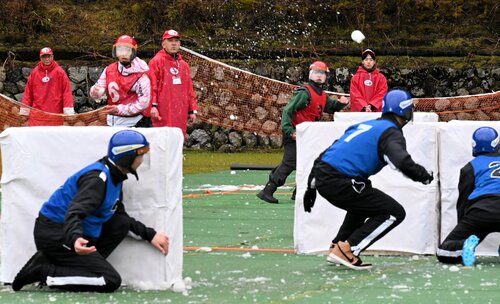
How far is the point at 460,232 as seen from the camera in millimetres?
10828

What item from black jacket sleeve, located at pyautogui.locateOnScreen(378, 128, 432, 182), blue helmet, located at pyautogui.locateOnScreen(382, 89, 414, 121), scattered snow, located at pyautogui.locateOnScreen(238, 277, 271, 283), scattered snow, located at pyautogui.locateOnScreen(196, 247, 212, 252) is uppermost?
blue helmet, located at pyautogui.locateOnScreen(382, 89, 414, 121)

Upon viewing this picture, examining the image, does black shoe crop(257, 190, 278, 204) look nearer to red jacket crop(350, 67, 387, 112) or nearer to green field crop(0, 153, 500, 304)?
green field crop(0, 153, 500, 304)

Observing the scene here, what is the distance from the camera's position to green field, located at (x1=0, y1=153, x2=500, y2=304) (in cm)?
882

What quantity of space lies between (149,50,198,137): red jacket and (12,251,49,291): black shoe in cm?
676

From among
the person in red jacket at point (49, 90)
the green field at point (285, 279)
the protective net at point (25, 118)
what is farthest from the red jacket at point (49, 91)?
the green field at point (285, 279)

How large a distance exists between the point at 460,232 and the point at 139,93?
551cm

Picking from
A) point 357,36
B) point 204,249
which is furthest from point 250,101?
point 204,249

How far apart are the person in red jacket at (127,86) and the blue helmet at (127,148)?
606 centimetres

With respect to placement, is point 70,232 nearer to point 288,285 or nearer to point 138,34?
point 288,285

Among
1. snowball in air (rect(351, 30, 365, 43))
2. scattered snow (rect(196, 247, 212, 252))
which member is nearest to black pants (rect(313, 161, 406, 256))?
scattered snow (rect(196, 247, 212, 252))

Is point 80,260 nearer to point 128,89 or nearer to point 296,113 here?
point 128,89

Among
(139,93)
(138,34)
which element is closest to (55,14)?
(138,34)

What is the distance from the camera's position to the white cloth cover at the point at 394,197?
11383mm

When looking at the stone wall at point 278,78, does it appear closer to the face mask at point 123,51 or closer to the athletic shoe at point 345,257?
the face mask at point 123,51
